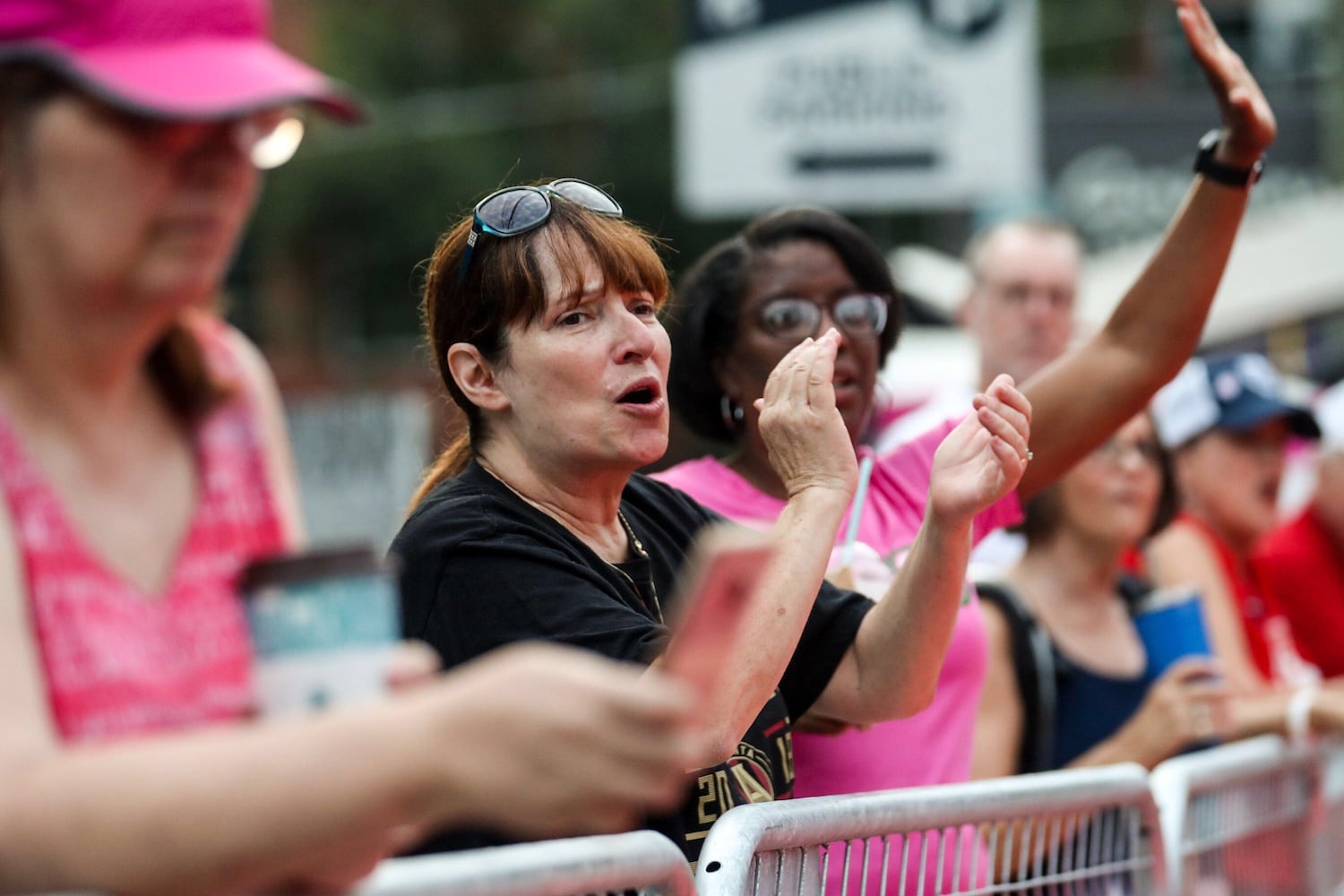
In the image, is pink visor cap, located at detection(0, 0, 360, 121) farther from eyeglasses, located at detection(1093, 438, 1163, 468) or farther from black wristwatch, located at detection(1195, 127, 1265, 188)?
eyeglasses, located at detection(1093, 438, 1163, 468)

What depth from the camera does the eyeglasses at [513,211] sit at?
105 inches

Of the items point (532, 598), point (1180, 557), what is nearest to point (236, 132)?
point (532, 598)

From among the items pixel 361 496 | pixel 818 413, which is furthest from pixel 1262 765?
pixel 361 496

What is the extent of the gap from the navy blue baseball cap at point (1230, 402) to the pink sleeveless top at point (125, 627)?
436 centimetres

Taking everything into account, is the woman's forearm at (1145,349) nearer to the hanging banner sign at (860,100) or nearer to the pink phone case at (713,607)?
the pink phone case at (713,607)

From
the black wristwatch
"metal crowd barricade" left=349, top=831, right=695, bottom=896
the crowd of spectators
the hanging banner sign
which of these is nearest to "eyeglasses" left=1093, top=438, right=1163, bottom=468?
the crowd of spectators

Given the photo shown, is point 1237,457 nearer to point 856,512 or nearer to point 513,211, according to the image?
point 856,512

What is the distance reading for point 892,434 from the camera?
5562mm

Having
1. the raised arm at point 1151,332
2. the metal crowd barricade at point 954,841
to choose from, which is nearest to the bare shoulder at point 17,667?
the metal crowd barricade at point 954,841

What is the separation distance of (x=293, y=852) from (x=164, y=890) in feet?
0.33

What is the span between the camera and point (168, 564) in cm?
151

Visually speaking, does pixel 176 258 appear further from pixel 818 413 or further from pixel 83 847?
pixel 818 413

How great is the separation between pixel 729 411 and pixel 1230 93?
1092mm

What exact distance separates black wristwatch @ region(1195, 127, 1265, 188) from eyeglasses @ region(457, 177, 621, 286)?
4.16 feet
